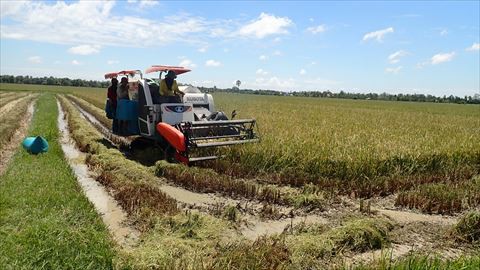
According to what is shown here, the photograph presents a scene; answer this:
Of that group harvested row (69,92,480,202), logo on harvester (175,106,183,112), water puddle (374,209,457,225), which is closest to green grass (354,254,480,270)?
water puddle (374,209,457,225)

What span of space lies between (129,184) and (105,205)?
0.85m

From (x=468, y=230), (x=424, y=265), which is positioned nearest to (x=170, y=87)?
(x=468, y=230)

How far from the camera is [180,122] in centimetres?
1008

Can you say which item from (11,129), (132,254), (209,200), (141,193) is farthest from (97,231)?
(11,129)

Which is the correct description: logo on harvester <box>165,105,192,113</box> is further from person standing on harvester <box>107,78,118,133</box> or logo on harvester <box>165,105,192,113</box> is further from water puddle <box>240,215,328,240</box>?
water puddle <box>240,215,328,240</box>

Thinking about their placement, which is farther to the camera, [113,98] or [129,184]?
[113,98]

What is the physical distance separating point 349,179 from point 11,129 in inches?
491

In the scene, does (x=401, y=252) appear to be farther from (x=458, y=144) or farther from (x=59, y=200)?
(x=458, y=144)

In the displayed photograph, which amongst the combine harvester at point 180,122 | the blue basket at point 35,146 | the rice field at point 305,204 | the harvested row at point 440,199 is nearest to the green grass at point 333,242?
the rice field at point 305,204

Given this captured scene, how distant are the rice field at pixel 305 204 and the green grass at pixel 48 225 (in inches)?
13.0

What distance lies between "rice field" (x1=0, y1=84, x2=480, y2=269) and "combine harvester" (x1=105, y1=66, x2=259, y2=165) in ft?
1.50

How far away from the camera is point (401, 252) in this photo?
519cm

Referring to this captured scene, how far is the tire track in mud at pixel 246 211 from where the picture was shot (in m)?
5.97

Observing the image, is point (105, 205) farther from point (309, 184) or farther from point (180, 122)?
point (309, 184)
